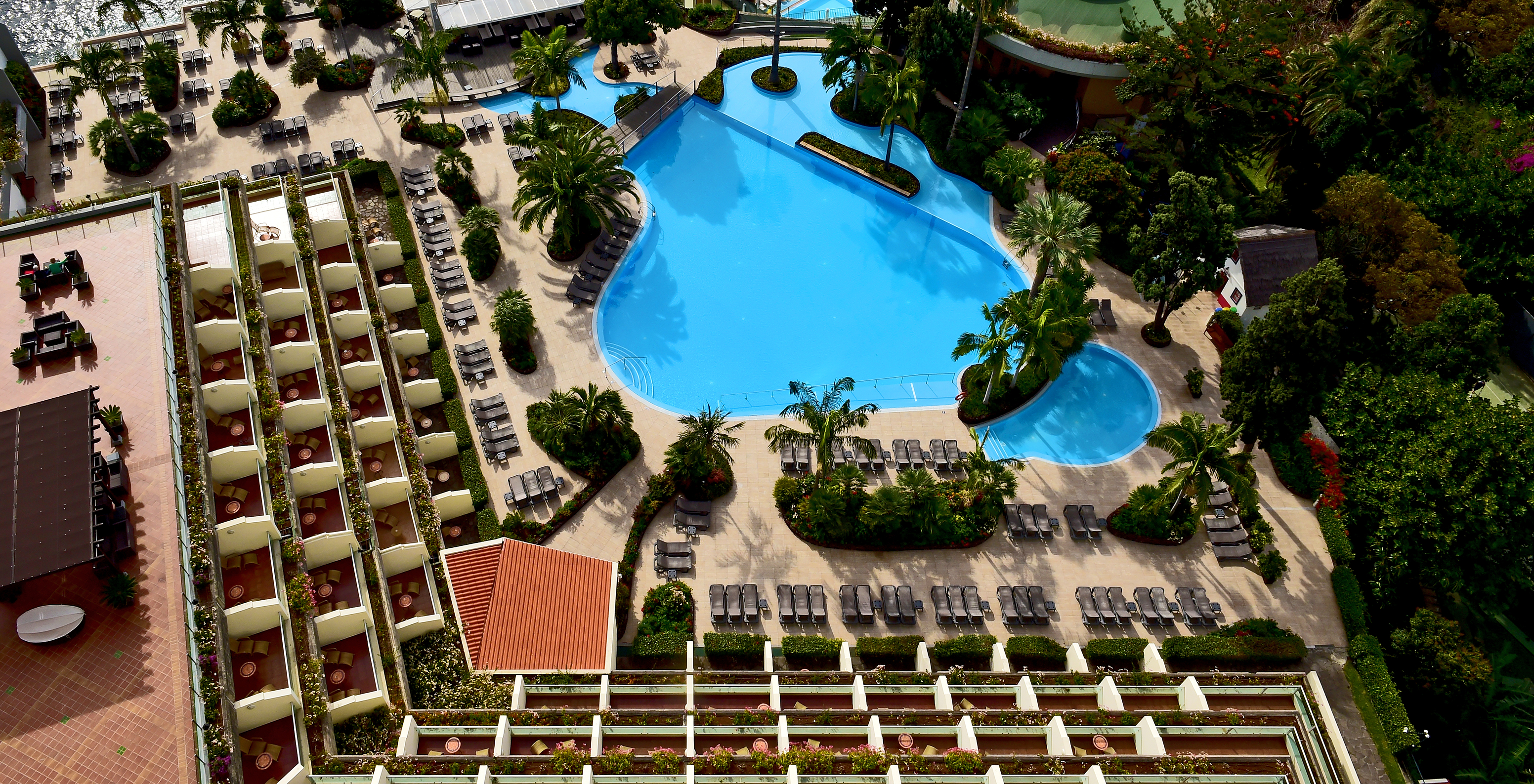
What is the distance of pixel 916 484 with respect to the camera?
41438 millimetres

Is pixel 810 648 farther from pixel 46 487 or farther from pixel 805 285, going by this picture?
pixel 46 487

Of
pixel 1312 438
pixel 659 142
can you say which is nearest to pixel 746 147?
pixel 659 142

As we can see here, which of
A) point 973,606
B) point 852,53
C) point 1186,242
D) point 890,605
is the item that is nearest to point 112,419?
point 890,605

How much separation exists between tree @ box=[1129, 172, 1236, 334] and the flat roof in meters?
47.2

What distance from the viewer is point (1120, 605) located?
40.2 metres

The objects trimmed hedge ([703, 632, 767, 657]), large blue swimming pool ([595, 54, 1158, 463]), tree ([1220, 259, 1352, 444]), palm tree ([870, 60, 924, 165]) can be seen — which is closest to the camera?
trimmed hedge ([703, 632, 767, 657])

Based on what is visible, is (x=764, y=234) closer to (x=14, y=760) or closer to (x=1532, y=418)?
(x=1532, y=418)

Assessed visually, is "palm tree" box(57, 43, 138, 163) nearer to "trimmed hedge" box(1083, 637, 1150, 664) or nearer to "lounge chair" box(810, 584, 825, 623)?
"lounge chair" box(810, 584, 825, 623)

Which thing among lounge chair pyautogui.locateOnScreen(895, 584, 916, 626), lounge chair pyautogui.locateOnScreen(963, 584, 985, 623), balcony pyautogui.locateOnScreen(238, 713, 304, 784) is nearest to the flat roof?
balcony pyautogui.locateOnScreen(238, 713, 304, 784)

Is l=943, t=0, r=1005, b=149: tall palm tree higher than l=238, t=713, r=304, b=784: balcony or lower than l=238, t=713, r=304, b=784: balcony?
higher

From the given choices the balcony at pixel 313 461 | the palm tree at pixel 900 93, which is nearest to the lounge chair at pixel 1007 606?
the balcony at pixel 313 461

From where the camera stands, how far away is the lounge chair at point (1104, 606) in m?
39.9

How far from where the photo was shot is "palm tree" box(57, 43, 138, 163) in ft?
178

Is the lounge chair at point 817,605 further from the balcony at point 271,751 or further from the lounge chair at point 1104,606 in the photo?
the balcony at point 271,751
